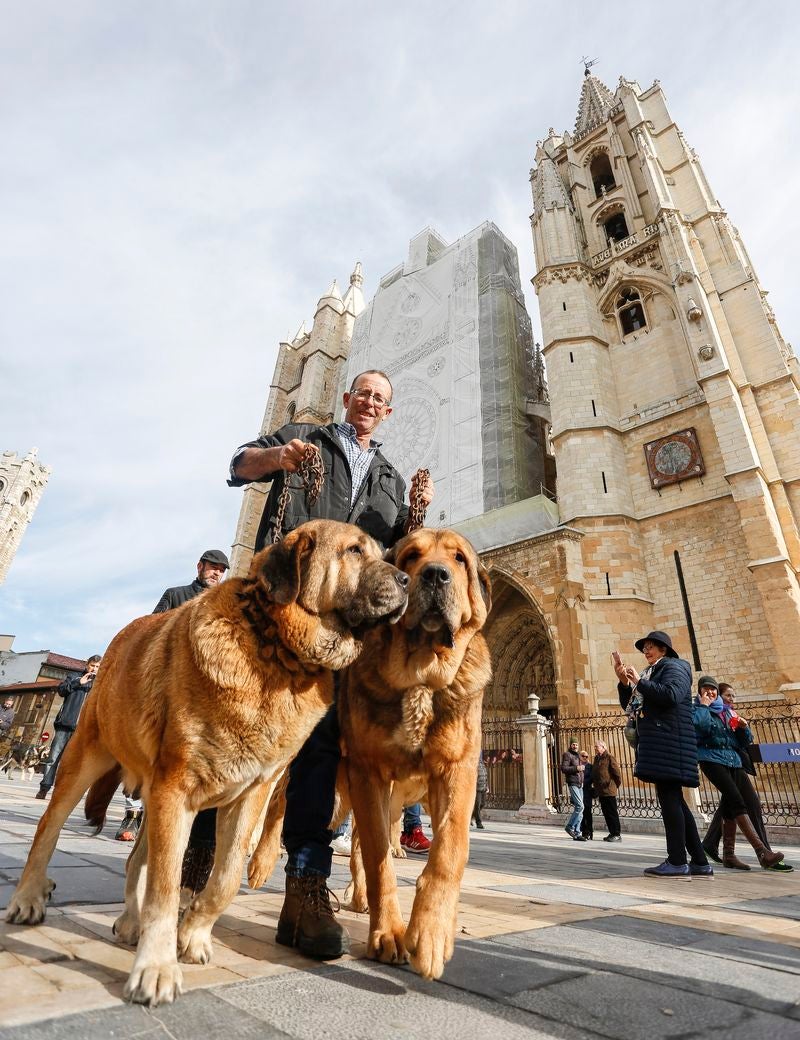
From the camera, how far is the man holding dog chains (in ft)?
5.78

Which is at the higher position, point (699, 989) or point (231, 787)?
point (231, 787)

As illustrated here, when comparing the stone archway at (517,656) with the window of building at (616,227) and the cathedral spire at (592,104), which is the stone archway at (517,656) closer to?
the window of building at (616,227)

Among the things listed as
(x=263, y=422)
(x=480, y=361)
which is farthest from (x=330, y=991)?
(x=263, y=422)

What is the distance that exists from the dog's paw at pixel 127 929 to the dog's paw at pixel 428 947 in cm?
88

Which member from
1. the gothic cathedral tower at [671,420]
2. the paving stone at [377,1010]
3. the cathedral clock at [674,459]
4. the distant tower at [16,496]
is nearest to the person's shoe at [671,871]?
the paving stone at [377,1010]

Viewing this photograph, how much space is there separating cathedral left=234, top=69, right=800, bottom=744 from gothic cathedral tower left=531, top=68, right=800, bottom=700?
0.20 ft

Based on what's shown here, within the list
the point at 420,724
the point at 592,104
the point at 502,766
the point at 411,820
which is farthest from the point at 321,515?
the point at 592,104

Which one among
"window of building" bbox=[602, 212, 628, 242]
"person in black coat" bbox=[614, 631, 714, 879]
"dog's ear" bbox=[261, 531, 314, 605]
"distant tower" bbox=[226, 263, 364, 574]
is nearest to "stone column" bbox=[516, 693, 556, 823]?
"person in black coat" bbox=[614, 631, 714, 879]

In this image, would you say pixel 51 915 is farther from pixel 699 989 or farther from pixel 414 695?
pixel 699 989

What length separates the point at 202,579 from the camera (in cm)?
507

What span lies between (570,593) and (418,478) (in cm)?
1345

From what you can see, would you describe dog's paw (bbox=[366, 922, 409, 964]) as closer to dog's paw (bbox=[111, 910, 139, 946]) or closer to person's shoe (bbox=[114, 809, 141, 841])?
dog's paw (bbox=[111, 910, 139, 946])

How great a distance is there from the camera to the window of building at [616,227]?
78.8 feet

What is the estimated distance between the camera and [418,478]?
2.78m
